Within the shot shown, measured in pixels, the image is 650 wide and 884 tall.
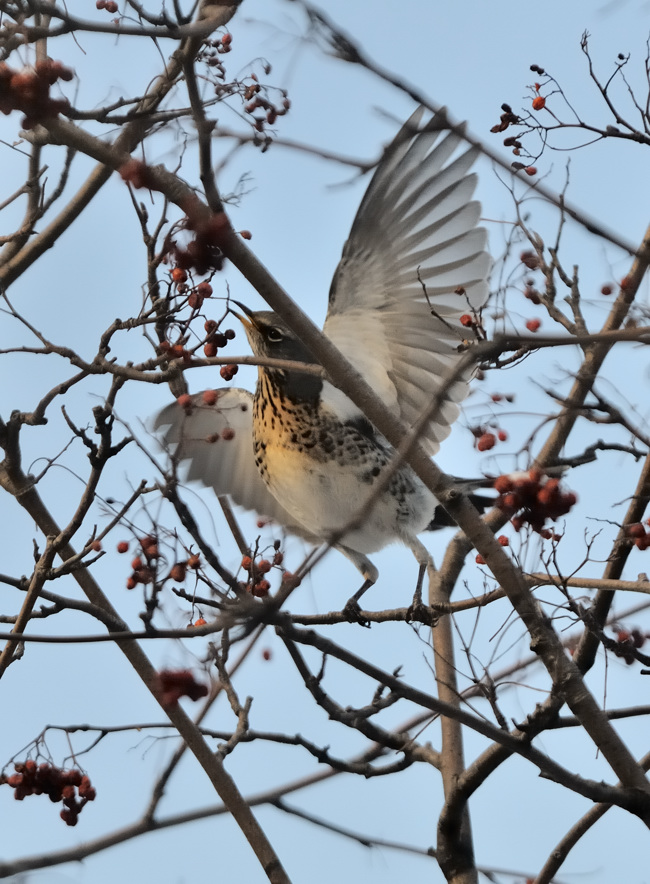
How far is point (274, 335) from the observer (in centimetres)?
592

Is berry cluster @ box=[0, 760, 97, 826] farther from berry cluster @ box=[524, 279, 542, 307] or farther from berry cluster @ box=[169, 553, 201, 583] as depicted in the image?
berry cluster @ box=[524, 279, 542, 307]

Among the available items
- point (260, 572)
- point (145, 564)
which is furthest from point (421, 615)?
point (145, 564)

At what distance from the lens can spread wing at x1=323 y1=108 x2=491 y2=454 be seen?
510 centimetres

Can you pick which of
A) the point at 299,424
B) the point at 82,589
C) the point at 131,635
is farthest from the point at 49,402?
the point at 299,424

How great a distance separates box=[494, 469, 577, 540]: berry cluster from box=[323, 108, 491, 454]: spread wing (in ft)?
7.33

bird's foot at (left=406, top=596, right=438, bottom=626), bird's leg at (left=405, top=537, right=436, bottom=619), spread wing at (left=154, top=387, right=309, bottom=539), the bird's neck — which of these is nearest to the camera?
bird's foot at (left=406, top=596, right=438, bottom=626)

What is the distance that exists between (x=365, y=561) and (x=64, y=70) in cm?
374

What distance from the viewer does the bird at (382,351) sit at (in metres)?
5.18

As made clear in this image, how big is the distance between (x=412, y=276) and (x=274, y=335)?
0.92 metres

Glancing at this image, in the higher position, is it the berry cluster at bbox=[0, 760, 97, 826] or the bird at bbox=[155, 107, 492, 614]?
the bird at bbox=[155, 107, 492, 614]

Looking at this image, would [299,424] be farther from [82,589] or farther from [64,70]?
[64,70]

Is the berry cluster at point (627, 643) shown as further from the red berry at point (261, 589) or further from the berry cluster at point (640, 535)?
the red berry at point (261, 589)

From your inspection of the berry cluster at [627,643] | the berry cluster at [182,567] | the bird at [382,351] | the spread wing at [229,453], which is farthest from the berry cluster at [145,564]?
the spread wing at [229,453]

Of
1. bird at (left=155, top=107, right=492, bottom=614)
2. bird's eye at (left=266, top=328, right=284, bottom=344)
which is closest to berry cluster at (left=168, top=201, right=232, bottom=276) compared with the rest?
bird at (left=155, top=107, right=492, bottom=614)
